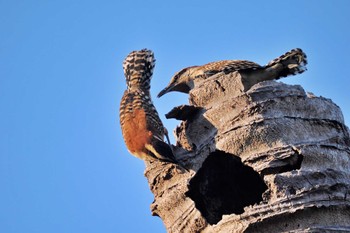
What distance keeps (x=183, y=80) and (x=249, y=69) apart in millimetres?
1395

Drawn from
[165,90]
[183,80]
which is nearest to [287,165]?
[183,80]

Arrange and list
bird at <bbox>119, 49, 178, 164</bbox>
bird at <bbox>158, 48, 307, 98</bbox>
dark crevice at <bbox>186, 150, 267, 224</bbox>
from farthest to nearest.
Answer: bird at <bbox>158, 48, 307, 98</bbox>
bird at <bbox>119, 49, 178, 164</bbox>
dark crevice at <bbox>186, 150, 267, 224</bbox>

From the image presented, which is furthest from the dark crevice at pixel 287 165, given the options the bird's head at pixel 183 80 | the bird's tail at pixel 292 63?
the bird's head at pixel 183 80

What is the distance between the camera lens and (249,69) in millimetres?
4258

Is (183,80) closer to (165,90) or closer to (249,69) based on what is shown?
(165,90)

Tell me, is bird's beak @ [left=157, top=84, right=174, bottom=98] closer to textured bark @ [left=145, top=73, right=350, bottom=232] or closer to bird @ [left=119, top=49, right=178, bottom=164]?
bird @ [left=119, top=49, right=178, bottom=164]

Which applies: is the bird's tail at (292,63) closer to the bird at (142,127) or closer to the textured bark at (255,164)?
the bird at (142,127)

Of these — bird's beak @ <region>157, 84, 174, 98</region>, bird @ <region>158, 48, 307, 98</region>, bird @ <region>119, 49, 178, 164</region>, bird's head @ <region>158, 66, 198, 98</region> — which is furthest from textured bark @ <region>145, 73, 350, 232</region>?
bird's beak @ <region>157, 84, 174, 98</region>

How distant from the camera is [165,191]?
3604 millimetres

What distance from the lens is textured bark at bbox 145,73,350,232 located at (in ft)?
10.0

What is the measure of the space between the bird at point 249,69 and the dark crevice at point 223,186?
0.72 metres

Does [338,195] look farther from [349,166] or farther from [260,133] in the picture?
[260,133]

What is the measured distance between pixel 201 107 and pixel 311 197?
3.12ft

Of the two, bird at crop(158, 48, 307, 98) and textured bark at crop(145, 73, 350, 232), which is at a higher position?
bird at crop(158, 48, 307, 98)
